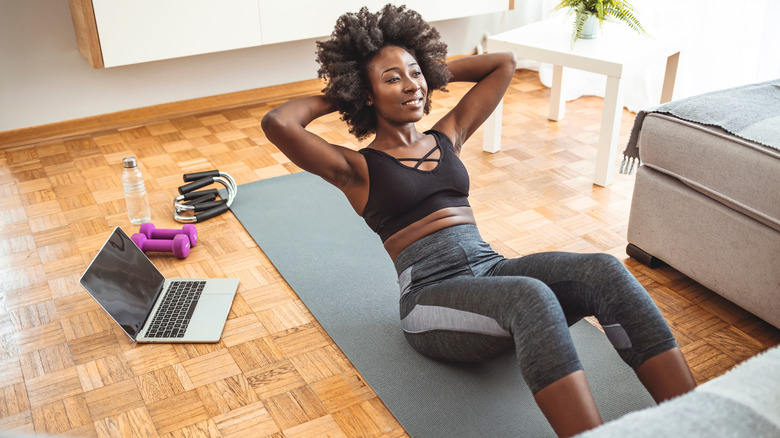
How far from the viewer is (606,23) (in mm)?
3006

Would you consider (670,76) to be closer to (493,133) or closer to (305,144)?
(493,133)

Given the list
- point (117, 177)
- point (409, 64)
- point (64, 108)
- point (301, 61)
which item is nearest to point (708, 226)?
point (409, 64)

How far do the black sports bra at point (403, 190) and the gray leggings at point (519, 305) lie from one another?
66 mm

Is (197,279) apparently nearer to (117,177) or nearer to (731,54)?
(117,177)

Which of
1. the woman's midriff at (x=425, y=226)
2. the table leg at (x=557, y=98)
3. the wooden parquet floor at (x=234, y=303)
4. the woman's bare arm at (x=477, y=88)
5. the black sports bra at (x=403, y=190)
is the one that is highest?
the woman's bare arm at (x=477, y=88)

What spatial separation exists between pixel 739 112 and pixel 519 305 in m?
1.01

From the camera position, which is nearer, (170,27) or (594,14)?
(594,14)

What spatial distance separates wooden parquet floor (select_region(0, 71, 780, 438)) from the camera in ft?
5.15

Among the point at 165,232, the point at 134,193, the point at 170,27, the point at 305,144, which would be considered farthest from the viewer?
the point at 170,27

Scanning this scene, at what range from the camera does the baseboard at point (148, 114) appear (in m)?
3.09

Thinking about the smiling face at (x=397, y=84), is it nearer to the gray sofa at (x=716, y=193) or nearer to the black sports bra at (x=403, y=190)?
the black sports bra at (x=403, y=190)

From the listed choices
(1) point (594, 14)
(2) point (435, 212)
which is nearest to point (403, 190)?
Result: (2) point (435, 212)

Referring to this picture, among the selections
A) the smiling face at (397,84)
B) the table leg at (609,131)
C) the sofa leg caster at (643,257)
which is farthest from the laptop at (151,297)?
the table leg at (609,131)

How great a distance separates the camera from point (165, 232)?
223cm
